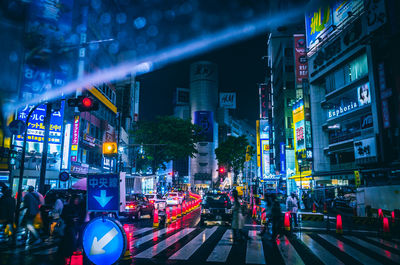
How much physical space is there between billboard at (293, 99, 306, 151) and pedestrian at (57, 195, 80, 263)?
134 ft

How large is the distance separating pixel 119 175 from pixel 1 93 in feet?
82.9

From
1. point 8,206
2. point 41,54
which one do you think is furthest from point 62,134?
point 8,206

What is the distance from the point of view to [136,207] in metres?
19.8

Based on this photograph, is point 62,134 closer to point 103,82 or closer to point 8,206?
point 103,82

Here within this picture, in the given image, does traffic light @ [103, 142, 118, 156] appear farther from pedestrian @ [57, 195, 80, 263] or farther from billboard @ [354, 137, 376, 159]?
billboard @ [354, 137, 376, 159]

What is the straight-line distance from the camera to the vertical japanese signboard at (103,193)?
5.95 meters

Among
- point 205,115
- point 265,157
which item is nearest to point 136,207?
point 265,157

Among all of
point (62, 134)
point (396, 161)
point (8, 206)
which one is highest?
point (62, 134)

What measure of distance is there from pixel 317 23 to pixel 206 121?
66.9 metres

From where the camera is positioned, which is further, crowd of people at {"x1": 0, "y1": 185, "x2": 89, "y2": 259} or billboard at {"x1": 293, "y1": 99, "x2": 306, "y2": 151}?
billboard at {"x1": 293, "y1": 99, "x2": 306, "y2": 151}

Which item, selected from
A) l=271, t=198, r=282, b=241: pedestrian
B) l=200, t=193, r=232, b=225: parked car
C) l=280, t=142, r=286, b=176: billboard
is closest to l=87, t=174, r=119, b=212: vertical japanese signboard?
l=271, t=198, r=282, b=241: pedestrian

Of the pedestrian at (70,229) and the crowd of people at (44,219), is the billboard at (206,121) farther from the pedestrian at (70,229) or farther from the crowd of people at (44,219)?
the pedestrian at (70,229)

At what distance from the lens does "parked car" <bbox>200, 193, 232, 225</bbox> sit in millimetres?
16531

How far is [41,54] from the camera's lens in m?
29.3
